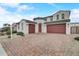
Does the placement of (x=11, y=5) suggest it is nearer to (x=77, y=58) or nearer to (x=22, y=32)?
(x=22, y=32)

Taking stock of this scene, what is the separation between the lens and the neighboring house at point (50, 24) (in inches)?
89.0

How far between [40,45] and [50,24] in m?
0.34

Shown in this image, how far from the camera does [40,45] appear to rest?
89.5 inches

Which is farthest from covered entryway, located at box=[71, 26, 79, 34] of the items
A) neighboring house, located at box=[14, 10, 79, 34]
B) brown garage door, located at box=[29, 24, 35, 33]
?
brown garage door, located at box=[29, 24, 35, 33]

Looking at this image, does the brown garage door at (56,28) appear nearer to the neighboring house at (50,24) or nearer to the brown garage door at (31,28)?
the neighboring house at (50,24)

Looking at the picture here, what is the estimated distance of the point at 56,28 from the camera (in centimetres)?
232

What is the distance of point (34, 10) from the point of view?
2.26m

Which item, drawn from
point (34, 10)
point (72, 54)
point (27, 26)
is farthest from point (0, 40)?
point (72, 54)

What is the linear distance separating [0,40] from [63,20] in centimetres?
96

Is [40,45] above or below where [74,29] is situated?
below

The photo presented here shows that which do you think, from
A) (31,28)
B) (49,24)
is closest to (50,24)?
(49,24)

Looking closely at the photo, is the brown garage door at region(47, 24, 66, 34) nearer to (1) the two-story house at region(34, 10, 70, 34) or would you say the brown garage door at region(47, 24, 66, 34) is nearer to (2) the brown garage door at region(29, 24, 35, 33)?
(1) the two-story house at region(34, 10, 70, 34)

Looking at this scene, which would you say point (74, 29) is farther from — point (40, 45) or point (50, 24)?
point (40, 45)

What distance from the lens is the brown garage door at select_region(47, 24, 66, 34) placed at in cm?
229
